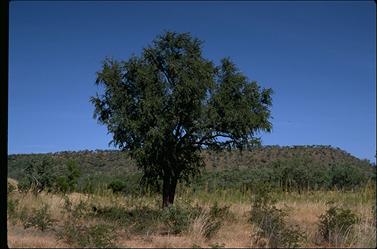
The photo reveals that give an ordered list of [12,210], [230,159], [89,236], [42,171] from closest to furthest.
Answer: [89,236] < [12,210] < [42,171] < [230,159]

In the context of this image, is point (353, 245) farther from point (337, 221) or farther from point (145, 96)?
point (145, 96)

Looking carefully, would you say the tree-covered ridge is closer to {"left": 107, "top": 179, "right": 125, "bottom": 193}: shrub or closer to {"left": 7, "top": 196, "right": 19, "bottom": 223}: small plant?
{"left": 107, "top": 179, "right": 125, "bottom": 193}: shrub

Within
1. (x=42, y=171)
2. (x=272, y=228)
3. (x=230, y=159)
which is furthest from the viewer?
(x=230, y=159)

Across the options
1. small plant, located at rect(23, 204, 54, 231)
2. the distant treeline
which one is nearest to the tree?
small plant, located at rect(23, 204, 54, 231)

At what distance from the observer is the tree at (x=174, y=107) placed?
15.3 m

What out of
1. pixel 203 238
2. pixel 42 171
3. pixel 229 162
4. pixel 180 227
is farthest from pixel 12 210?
pixel 229 162

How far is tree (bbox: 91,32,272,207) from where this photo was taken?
15297 mm

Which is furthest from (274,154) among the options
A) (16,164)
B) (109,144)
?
(109,144)

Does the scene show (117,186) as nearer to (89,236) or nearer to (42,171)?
(42,171)

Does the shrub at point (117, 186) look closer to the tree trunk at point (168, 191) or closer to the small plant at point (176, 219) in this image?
the tree trunk at point (168, 191)

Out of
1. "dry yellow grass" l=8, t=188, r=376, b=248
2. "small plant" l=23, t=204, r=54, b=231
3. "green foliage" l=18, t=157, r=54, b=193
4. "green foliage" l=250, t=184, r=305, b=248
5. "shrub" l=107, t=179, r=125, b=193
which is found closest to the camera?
"dry yellow grass" l=8, t=188, r=376, b=248

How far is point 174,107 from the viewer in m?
15.5

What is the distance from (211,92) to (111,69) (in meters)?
3.25
